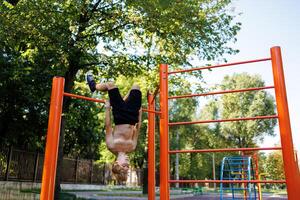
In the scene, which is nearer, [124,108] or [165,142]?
[124,108]

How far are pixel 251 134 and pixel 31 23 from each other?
2711 cm

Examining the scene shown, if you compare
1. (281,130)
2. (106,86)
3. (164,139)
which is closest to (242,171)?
(164,139)

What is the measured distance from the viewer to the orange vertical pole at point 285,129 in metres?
3.23

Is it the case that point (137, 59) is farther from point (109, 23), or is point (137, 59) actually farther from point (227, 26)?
point (227, 26)

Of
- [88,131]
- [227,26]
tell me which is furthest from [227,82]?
[227,26]

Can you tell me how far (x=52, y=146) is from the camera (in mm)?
3143

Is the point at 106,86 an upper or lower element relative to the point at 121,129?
upper

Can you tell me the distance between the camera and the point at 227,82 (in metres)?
34.4

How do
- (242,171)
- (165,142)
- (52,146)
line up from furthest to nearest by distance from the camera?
(242,171) < (165,142) < (52,146)

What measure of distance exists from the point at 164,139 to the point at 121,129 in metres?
0.71

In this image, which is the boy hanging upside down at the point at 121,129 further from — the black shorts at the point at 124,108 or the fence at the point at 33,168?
the fence at the point at 33,168

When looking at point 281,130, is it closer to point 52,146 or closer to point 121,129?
point 121,129

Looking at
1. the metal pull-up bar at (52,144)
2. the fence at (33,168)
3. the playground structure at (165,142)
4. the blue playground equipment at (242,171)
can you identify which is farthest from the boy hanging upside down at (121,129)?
the fence at (33,168)

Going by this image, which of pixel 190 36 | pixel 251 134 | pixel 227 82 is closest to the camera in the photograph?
→ pixel 190 36
